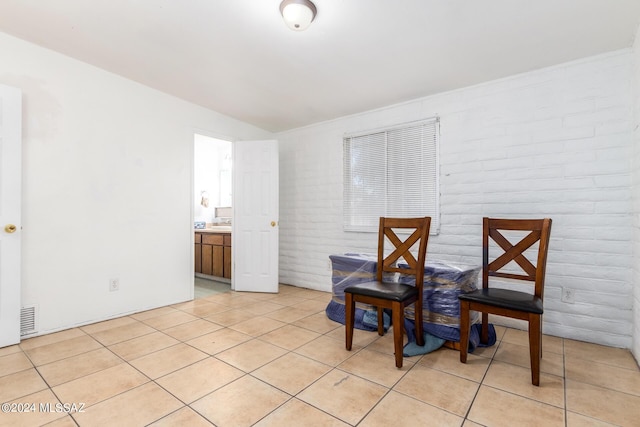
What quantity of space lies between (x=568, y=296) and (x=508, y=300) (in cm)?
112

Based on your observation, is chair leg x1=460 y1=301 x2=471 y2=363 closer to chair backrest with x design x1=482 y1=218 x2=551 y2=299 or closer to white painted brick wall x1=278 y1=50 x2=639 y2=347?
chair backrest with x design x1=482 y1=218 x2=551 y2=299

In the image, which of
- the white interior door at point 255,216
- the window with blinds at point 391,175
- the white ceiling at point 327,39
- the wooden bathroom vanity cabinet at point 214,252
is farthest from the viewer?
the wooden bathroom vanity cabinet at point 214,252

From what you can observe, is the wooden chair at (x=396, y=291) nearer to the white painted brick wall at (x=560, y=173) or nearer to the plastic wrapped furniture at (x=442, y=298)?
the plastic wrapped furniture at (x=442, y=298)

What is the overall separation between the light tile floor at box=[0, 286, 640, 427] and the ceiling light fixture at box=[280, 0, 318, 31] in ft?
7.38

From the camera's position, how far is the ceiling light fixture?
1.87 meters

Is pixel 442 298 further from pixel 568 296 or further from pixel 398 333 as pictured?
pixel 568 296

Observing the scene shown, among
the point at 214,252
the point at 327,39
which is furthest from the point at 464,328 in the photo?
the point at 214,252

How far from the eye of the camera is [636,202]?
221 centimetres

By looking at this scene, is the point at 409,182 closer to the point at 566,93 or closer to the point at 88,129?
the point at 566,93

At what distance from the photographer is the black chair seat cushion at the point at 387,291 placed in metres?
2.11

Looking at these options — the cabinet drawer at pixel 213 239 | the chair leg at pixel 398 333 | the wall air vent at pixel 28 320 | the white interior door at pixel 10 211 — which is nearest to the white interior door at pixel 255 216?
the cabinet drawer at pixel 213 239

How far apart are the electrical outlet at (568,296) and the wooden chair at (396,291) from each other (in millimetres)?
1343

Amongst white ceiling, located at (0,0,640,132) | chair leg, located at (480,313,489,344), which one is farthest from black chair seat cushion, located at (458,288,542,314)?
white ceiling, located at (0,0,640,132)

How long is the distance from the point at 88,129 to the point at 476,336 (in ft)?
12.2
